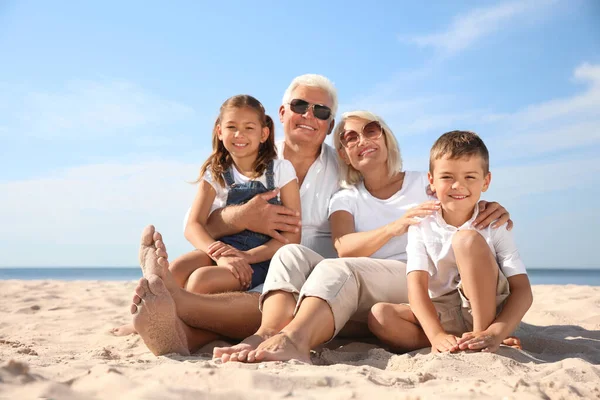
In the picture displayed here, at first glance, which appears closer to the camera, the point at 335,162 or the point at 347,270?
the point at 347,270

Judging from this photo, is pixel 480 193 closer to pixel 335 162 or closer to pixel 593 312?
pixel 335 162

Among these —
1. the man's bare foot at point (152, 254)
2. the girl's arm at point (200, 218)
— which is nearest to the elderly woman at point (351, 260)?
the man's bare foot at point (152, 254)

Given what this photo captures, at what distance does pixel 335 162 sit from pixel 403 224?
1188 mm

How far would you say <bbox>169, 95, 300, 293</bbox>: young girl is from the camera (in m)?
3.62

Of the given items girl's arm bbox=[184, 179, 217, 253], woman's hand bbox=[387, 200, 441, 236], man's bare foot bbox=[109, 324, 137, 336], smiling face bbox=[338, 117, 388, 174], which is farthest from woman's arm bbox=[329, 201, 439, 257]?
man's bare foot bbox=[109, 324, 137, 336]

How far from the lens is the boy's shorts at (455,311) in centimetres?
309

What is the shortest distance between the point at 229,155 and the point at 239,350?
196cm

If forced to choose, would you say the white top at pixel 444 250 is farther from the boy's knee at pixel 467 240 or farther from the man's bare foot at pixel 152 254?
the man's bare foot at pixel 152 254

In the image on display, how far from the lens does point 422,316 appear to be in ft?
9.61

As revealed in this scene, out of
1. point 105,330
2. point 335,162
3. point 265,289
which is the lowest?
point 105,330

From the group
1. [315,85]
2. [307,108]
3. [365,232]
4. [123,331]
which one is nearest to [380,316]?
[365,232]

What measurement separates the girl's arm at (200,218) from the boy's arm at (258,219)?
4.1 inches

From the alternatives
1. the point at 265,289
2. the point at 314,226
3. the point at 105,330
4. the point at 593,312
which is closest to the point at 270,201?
the point at 314,226

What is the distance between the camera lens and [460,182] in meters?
3.05
